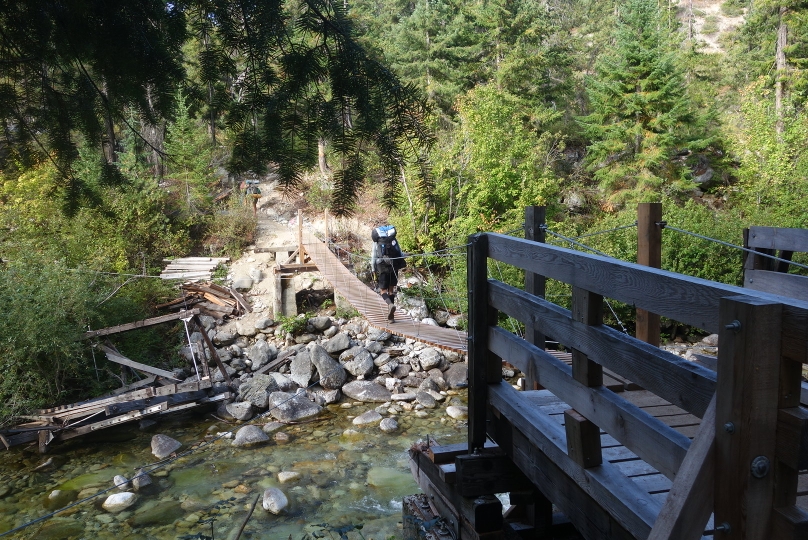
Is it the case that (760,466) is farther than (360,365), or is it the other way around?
(360,365)

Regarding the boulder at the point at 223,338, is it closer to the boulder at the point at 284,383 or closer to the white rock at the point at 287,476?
the boulder at the point at 284,383

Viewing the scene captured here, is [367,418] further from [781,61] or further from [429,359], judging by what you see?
[781,61]

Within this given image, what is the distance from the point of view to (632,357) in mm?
1705

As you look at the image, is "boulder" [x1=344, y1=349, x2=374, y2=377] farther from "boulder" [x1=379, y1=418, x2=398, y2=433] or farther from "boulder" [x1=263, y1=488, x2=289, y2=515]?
"boulder" [x1=263, y1=488, x2=289, y2=515]

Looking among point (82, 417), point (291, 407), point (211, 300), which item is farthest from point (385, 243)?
point (211, 300)

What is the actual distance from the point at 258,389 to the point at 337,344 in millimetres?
1935

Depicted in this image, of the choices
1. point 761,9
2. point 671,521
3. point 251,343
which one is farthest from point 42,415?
point 761,9

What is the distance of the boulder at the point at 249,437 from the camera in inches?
346

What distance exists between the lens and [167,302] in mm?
13859

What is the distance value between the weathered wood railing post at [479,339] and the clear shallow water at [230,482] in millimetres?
3180

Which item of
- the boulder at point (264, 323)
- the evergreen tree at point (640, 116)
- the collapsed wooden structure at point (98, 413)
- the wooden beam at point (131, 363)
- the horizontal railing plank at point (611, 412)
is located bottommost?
the collapsed wooden structure at point (98, 413)

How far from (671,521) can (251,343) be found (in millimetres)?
12329

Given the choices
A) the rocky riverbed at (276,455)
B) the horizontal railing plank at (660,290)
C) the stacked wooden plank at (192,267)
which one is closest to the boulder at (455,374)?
the rocky riverbed at (276,455)

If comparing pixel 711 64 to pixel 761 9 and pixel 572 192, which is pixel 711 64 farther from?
pixel 572 192
